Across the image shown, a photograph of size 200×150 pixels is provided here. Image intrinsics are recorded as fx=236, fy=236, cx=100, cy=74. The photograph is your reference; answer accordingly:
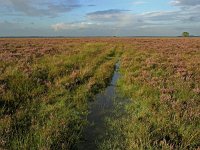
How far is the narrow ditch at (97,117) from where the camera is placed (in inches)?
222

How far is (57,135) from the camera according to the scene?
5.31 meters

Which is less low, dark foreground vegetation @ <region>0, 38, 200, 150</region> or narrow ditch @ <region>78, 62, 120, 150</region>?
dark foreground vegetation @ <region>0, 38, 200, 150</region>

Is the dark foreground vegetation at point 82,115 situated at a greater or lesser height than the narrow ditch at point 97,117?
greater

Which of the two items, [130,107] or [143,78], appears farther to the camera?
[143,78]

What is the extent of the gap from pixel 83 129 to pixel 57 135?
112 centimetres

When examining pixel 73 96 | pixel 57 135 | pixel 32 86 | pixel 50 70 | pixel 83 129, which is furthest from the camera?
pixel 50 70

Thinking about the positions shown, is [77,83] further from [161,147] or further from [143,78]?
[161,147]

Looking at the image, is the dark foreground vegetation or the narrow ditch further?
the narrow ditch

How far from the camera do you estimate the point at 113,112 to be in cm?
771

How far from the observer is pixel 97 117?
7266 mm

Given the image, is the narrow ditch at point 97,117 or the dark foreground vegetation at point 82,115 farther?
the narrow ditch at point 97,117

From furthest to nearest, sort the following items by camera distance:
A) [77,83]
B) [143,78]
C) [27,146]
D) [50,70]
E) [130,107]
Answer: [50,70] → [143,78] → [77,83] → [130,107] → [27,146]

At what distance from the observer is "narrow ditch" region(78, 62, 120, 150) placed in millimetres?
5629

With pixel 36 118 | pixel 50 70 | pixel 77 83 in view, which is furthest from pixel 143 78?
pixel 36 118
